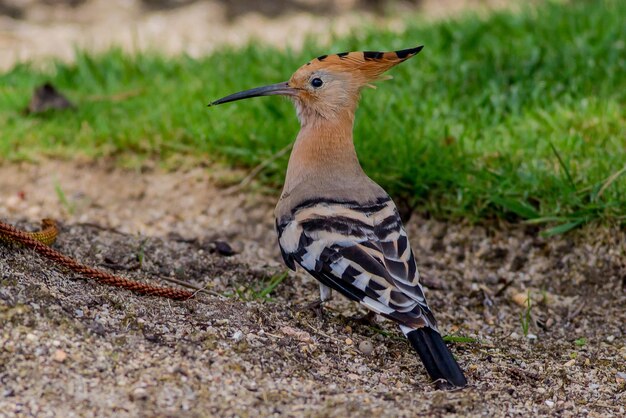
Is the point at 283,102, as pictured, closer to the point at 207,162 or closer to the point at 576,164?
the point at 207,162

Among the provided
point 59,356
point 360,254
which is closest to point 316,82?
point 360,254

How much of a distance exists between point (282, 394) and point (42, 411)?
675mm

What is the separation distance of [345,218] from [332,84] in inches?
32.7

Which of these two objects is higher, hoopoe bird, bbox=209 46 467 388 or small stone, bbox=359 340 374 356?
hoopoe bird, bbox=209 46 467 388

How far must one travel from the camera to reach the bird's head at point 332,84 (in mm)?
4055

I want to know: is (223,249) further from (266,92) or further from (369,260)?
(369,260)

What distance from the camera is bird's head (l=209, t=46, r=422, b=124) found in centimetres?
405

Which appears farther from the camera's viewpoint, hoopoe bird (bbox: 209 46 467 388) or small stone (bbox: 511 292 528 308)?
small stone (bbox: 511 292 528 308)

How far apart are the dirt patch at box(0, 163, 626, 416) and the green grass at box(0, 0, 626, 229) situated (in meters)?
0.22

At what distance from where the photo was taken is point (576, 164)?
4.50 metres

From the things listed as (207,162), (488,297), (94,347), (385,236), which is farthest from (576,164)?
(94,347)

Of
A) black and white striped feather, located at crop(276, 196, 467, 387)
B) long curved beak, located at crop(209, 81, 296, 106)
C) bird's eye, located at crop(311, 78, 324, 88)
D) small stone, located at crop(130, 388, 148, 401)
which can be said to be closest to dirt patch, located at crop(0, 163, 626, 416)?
A: small stone, located at crop(130, 388, 148, 401)

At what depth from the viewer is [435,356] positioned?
3.04 meters

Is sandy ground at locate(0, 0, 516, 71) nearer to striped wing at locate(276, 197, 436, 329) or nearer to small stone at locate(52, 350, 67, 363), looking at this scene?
striped wing at locate(276, 197, 436, 329)
